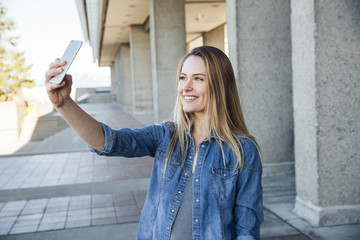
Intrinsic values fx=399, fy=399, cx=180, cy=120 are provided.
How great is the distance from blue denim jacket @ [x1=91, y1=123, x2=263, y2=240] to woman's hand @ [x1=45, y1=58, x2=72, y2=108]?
262 millimetres

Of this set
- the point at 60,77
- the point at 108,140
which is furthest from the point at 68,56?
the point at 108,140

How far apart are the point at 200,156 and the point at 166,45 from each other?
33.9 ft

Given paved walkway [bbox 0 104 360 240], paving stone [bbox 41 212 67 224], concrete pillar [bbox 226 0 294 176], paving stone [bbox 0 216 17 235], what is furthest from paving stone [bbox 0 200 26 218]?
concrete pillar [bbox 226 0 294 176]

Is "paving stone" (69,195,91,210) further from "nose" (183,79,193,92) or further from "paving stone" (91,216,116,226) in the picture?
"nose" (183,79,193,92)

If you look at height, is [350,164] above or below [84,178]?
above

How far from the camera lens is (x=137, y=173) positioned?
712 centimetres

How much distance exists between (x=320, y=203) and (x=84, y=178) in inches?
163

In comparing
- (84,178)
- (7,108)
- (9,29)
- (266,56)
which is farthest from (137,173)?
(9,29)

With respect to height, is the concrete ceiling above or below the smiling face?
above

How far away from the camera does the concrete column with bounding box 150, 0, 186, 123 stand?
11672mm

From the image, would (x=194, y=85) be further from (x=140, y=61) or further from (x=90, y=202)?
(x=140, y=61)

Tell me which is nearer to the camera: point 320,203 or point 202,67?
point 202,67

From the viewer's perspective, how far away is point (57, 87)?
1.52m

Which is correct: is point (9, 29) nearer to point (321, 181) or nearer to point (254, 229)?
point (321, 181)
